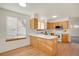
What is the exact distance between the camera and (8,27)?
1.48 m

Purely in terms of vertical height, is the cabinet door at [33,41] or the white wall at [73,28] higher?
the white wall at [73,28]

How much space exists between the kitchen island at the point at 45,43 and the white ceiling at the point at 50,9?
1.36 feet

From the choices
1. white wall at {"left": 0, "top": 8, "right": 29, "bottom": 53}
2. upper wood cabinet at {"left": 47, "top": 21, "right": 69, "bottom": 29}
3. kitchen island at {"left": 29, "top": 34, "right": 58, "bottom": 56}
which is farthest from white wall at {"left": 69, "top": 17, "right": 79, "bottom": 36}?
white wall at {"left": 0, "top": 8, "right": 29, "bottom": 53}

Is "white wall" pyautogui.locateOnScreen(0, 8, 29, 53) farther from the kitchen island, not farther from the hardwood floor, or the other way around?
the kitchen island

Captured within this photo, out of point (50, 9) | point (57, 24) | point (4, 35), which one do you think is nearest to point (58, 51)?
point (57, 24)

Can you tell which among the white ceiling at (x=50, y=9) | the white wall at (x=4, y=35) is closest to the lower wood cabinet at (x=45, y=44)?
the white wall at (x=4, y=35)

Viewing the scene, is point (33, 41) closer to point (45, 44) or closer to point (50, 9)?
point (45, 44)

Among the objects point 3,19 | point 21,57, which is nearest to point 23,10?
point 3,19

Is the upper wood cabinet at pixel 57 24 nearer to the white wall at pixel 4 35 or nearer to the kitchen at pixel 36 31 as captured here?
the kitchen at pixel 36 31

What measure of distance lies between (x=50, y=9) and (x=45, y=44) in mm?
660

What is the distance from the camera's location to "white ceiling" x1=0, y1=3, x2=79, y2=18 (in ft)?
4.86

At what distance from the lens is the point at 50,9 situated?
1.53 m

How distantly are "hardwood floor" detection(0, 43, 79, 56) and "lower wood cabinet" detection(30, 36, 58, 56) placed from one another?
7 cm

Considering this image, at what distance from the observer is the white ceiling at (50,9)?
1482 mm
